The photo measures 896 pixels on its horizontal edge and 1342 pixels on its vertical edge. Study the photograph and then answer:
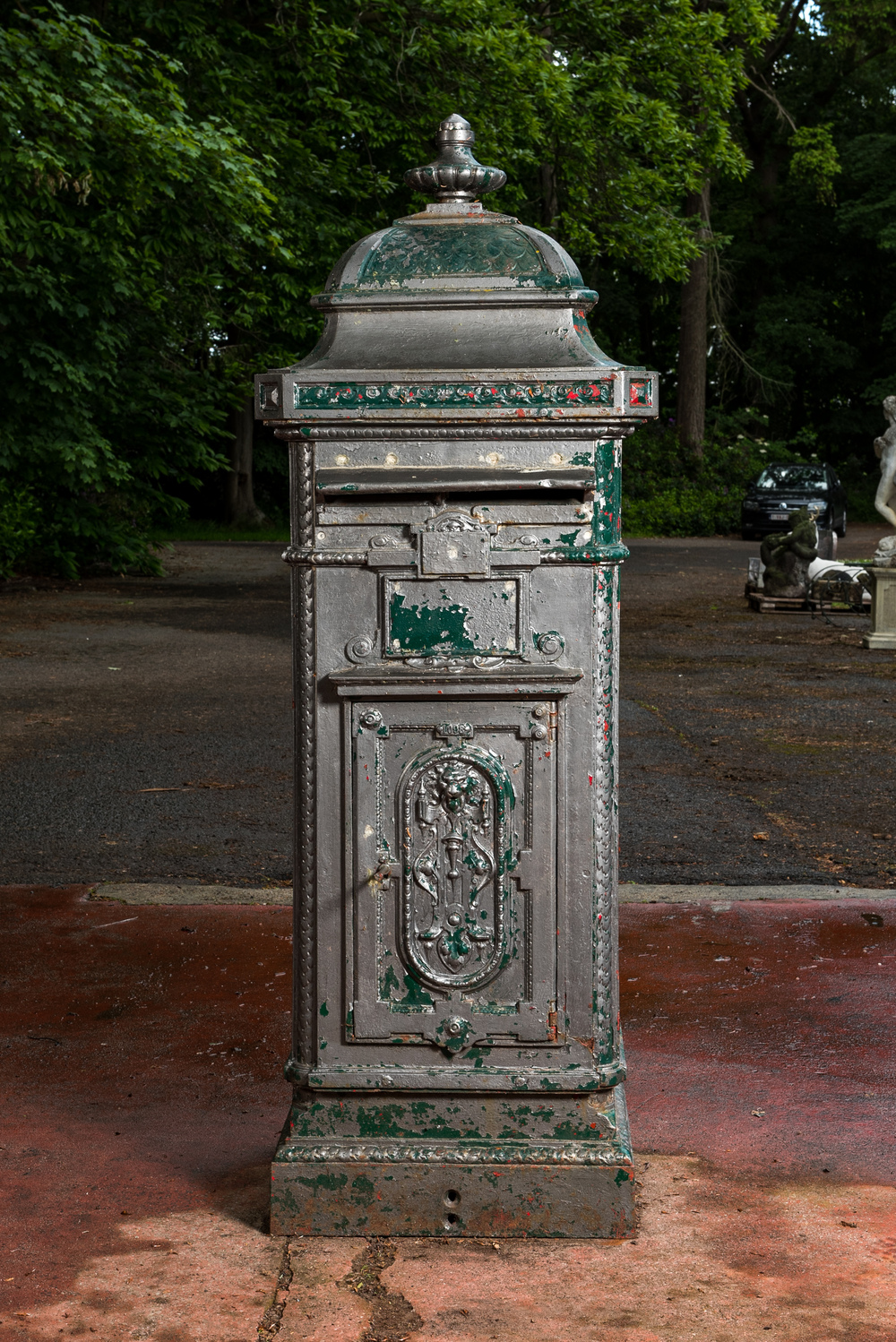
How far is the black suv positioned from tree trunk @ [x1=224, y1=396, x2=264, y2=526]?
11496 mm

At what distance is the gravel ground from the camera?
19.4 ft

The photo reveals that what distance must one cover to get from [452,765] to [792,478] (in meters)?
28.7

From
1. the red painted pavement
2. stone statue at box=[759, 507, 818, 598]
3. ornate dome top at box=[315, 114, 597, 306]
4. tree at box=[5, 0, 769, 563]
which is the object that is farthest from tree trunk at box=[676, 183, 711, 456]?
ornate dome top at box=[315, 114, 597, 306]

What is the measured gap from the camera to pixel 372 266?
9.59 ft

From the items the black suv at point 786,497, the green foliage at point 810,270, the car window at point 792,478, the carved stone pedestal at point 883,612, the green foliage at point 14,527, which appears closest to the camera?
the carved stone pedestal at point 883,612

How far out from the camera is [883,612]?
1366 centimetres

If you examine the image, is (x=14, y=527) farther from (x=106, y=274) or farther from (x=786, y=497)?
(x=786, y=497)

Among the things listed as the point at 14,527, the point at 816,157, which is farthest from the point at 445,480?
the point at 816,157

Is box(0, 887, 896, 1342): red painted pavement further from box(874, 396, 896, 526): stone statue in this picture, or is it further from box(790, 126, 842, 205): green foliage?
box(790, 126, 842, 205): green foliage

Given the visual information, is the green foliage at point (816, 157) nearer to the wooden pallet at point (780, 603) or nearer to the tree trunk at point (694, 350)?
the tree trunk at point (694, 350)

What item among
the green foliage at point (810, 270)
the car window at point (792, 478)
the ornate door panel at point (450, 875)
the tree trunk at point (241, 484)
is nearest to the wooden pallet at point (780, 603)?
the ornate door panel at point (450, 875)

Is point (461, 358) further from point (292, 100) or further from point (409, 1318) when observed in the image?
point (292, 100)

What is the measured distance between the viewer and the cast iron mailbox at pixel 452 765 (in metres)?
2.82

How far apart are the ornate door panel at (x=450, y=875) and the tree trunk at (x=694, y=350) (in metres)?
33.4
